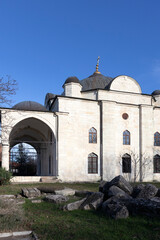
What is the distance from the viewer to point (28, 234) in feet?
15.5

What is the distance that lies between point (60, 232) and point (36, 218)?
1.32m

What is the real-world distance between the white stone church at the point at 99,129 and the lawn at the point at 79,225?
10.9 m

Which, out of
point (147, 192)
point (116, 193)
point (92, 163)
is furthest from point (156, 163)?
point (116, 193)

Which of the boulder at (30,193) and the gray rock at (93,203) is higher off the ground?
the gray rock at (93,203)

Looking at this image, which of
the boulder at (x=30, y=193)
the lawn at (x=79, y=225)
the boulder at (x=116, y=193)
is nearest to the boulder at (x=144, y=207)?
the lawn at (x=79, y=225)

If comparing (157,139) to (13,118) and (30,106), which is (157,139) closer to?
(30,106)

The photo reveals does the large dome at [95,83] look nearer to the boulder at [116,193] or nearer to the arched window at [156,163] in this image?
the arched window at [156,163]

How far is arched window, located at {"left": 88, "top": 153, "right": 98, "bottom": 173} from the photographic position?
60.1ft

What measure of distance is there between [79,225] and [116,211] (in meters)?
1.05

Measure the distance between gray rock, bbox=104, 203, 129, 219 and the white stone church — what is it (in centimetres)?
1133

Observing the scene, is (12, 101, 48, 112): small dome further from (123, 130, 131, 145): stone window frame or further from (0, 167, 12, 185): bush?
(123, 130, 131, 145): stone window frame

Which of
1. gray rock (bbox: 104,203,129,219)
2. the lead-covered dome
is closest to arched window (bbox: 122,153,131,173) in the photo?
the lead-covered dome

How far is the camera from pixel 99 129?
61.8 feet

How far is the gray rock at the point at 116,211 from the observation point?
225 inches
